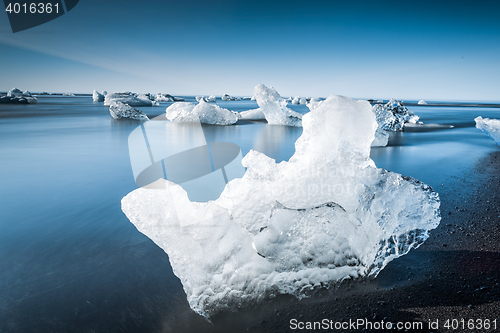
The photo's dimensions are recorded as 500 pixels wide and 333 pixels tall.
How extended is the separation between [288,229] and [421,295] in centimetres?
81

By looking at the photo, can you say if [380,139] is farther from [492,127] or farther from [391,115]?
[391,115]

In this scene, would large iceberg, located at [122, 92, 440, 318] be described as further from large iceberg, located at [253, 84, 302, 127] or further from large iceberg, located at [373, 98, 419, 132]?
large iceberg, located at [253, 84, 302, 127]

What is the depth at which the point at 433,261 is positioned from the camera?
197 centimetres

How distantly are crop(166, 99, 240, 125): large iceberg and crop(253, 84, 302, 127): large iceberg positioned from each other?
1420 mm

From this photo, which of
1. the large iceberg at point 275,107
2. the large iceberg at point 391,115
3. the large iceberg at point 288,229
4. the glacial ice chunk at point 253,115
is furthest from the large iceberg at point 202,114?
the large iceberg at point 288,229

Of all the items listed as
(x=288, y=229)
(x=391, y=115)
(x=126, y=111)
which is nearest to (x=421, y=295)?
(x=288, y=229)

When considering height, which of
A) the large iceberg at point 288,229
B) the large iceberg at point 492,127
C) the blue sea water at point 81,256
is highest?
the large iceberg at point 492,127

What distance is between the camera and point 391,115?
9.84 m

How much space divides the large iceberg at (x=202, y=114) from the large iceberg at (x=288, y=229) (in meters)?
9.94

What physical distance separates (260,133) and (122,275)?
859 centimetres

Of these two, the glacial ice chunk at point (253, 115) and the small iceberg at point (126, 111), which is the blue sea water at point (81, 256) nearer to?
the small iceberg at point (126, 111)

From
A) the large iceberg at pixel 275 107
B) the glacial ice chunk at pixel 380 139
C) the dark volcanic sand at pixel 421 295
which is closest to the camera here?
the dark volcanic sand at pixel 421 295

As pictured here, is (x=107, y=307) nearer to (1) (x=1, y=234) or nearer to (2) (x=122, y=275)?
(2) (x=122, y=275)

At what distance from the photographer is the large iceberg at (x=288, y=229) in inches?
66.1
